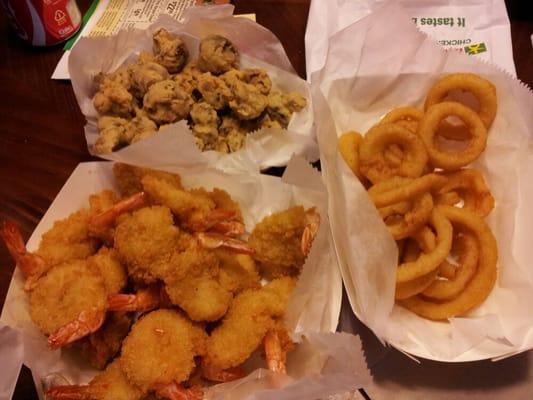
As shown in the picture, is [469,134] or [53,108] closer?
[469,134]

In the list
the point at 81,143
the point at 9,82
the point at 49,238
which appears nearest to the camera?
the point at 49,238

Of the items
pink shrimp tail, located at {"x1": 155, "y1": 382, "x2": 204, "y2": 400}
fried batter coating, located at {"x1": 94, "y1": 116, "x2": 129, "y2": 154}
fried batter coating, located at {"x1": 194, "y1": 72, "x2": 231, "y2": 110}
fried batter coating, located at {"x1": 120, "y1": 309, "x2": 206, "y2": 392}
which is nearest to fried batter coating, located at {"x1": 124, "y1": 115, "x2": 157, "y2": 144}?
fried batter coating, located at {"x1": 94, "y1": 116, "x2": 129, "y2": 154}

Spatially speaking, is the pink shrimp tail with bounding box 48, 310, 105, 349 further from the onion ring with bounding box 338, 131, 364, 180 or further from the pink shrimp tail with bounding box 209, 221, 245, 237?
the onion ring with bounding box 338, 131, 364, 180

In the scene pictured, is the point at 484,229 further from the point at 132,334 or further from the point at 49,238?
the point at 49,238

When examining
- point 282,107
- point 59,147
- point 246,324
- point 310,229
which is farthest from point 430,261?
point 59,147

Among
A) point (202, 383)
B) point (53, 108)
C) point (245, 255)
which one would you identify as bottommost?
point (202, 383)

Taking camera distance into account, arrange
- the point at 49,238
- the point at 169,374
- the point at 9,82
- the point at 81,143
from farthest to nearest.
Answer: the point at 9,82
the point at 81,143
the point at 49,238
the point at 169,374

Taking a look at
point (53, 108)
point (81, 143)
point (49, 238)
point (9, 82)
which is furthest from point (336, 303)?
point (9, 82)

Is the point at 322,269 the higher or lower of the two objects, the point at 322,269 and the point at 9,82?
the lower
